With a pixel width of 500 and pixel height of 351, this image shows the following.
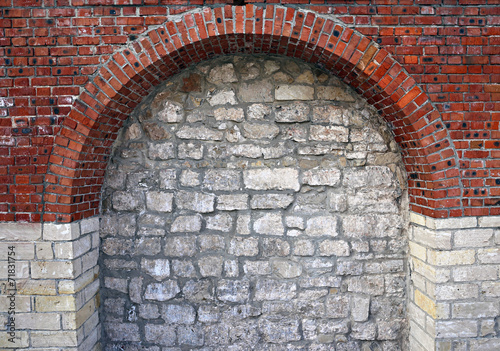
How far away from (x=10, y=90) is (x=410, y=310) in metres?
4.32

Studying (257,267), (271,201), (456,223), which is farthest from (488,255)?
(257,267)

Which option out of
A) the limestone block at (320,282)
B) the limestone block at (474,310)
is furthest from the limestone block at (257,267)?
the limestone block at (474,310)

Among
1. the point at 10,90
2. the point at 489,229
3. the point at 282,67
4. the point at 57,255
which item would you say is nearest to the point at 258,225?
the point at 282,67

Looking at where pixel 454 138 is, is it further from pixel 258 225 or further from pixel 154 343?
pixel 154 343

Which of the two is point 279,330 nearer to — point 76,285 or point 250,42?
point 76,285

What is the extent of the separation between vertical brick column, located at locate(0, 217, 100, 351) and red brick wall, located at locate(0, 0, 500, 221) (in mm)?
187

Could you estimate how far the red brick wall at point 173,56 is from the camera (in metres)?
2.68

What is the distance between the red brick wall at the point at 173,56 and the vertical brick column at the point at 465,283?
0.59ft

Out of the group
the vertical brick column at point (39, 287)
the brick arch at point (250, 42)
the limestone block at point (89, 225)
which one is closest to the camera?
the brick arch at point (250, 42)

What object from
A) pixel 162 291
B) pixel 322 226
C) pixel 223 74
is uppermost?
pixel 223 74

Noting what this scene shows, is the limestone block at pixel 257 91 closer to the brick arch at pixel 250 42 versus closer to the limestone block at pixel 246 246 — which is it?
the brick arch at pixel 250 42

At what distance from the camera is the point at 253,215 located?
10.5ft

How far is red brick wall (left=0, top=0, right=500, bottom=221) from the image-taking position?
2.68 meters

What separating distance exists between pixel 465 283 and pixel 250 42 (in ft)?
9.55
